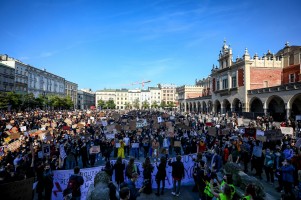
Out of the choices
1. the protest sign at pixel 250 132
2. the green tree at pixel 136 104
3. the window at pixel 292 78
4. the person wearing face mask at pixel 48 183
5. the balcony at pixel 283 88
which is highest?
the window at pixel 292 78

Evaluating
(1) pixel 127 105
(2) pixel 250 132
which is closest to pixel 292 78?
(2) pixel 250 132

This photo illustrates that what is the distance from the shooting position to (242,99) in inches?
1491

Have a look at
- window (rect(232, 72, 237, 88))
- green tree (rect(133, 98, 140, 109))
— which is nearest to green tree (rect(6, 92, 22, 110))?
window (rect(232, 72, 237, 88))

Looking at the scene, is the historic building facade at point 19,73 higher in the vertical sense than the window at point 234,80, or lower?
higher

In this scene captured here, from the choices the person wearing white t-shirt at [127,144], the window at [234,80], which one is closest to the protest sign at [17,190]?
the person wearing white t-shirt at [127,144]

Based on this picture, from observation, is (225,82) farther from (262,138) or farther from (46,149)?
(46,149)

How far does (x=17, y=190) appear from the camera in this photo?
622 centimetres

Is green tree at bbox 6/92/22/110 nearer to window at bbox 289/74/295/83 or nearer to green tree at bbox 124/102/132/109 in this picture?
window at bbox 289/74/295/83

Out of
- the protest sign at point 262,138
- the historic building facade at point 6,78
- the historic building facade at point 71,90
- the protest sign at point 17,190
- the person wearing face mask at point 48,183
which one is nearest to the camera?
A: the protest sign at point 17,190

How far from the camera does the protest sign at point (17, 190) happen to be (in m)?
5.89

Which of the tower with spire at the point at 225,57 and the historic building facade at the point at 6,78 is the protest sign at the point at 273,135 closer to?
the tower with spire at the point at 225,57

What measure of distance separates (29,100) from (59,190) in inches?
2310

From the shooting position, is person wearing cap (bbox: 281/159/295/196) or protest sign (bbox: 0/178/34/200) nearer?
protest sign (bbox: 0/178/34/200)

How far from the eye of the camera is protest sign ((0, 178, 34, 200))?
589 centimetres
